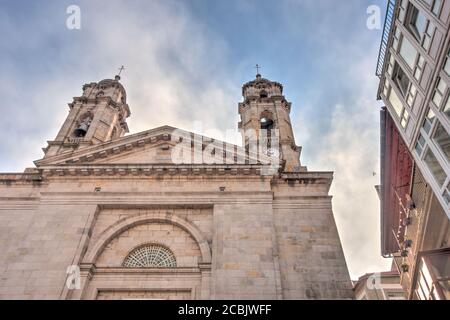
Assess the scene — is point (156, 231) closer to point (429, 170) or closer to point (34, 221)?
point (34, 221)

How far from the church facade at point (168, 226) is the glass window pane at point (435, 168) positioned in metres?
4.44

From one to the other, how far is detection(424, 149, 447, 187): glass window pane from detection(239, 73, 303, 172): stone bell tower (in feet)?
22.4

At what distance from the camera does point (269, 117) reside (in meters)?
23.6

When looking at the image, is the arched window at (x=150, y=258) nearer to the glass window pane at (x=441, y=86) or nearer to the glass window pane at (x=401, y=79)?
the glass window pane at (x=441, y=86)

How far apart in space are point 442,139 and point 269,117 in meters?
13.5

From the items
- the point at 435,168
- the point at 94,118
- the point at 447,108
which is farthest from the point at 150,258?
the point at 94,118

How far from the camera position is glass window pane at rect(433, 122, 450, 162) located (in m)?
10.8

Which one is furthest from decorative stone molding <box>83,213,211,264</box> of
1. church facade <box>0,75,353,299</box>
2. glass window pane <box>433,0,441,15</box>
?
glass window pane <box>433,0,441,15</box>

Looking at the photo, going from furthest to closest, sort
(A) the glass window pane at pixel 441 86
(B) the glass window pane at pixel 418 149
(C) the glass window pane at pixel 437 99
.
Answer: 1. (B) the glass window pane at pixel 418 149
2. (C) the glass window pane at pixel 437 99
3. (A) the glass window pane at pixel 441 86

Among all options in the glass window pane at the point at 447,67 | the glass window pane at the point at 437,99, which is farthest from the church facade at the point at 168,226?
the glass window pane at the point at 447,67

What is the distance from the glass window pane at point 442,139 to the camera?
10.8m

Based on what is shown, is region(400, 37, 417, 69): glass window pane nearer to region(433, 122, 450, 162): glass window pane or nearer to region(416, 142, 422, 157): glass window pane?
region(433, 122, 450, 162): glass window pane

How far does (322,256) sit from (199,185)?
6.51 m

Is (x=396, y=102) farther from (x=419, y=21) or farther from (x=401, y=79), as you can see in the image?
(x=419, y=21)
